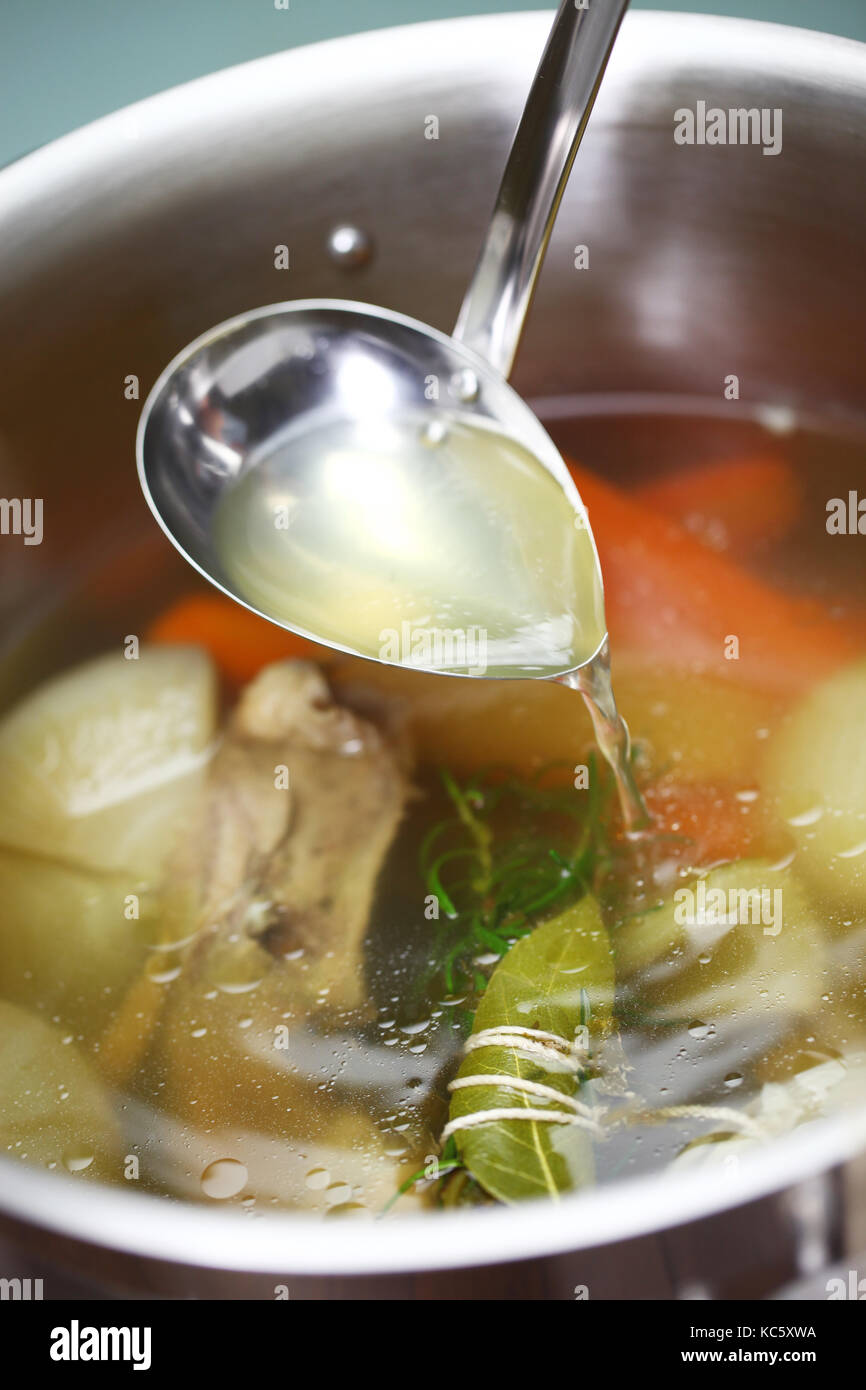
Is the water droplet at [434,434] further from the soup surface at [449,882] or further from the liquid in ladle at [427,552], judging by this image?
the soup surface at [449,882]

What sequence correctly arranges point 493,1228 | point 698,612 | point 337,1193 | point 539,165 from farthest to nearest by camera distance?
point 698,612
point 539,165
point 337,1193
point 493,1228

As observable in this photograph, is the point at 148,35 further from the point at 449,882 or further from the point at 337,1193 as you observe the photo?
the point at 337,1193

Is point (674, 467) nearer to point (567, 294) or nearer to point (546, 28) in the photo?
point (567, 294)

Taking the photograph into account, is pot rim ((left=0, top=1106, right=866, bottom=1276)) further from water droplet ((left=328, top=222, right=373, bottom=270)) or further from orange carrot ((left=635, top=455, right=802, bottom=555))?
water droplet ((left=328, top=222, right=373, bottom=270))

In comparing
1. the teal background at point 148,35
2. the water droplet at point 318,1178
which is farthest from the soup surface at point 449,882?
the teal background at point 148,35

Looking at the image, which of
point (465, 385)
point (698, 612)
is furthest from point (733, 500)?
point (465, 385)

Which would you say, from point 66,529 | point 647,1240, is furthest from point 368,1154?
point 66,529

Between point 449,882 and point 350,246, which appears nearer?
point 449,882
